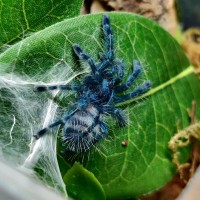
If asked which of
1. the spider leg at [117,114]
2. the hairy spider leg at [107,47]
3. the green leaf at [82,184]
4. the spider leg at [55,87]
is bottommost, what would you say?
the green leaf at [82,184]

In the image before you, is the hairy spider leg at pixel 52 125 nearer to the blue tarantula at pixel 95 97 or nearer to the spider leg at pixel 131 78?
the blue tarantula at pixel 95 97

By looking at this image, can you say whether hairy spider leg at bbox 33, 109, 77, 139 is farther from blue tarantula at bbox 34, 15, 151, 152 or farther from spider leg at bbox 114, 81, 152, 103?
spider leg at bbox 114, 81, 152, 103

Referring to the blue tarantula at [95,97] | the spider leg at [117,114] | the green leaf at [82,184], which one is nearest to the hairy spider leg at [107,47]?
the blue tarantula at [95,97]

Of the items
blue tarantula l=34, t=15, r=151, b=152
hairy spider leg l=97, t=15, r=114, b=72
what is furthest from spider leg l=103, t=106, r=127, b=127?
hairy spider leg l=97, t=15, r=114, b=72

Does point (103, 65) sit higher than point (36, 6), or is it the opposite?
point (36, 6)

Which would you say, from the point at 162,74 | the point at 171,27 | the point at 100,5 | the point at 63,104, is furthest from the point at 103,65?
the point at 171,27

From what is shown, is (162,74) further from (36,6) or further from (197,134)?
(36,6)
